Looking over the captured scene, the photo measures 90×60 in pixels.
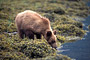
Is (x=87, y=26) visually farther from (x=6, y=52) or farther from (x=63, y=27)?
(x=6, y=52)

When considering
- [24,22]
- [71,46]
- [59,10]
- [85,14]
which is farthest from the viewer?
[85,14]

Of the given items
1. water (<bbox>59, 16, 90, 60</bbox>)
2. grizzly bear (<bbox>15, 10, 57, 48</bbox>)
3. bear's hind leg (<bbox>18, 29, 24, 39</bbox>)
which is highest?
grizzly bear (<bbox>15, 10, 57, 48</bbox>)

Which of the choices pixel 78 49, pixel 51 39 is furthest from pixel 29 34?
pixel 78 49

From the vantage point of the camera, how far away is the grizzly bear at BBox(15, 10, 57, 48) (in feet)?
34.0

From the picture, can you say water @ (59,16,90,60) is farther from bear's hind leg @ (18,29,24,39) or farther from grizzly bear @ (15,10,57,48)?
bear's hind leg @ (18,29,24,39)

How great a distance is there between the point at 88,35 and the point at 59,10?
7620mm

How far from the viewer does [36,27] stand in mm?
10539

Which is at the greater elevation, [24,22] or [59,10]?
[24,22]

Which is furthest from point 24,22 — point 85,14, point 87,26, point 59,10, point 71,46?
point 85,14

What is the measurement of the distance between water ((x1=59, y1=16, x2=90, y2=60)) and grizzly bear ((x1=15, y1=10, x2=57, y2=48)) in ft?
3.65

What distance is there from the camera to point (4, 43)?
10.1 m

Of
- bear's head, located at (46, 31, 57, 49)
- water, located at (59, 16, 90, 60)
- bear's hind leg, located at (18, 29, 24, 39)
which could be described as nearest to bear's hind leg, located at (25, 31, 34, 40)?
bear's hind leg, located at (18, 29, 24, 39)

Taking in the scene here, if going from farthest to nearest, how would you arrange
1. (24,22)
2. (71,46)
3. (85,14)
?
(85,14) → (71,46) → (24,22)

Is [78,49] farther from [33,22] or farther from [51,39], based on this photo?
[33,22]
